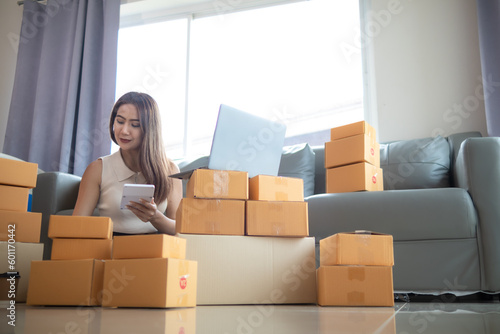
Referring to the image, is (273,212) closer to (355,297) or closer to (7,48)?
(355,297)

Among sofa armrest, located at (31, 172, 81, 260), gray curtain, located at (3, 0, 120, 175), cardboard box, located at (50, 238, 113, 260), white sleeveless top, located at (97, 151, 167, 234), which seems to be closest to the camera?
cardboard box, located at (50, 238, 113, 260)

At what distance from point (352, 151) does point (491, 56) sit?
1145 millimetres

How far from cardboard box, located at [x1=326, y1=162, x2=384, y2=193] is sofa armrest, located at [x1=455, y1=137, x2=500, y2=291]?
0.39 meters

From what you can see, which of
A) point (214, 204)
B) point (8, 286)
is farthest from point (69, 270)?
point (214, 204)

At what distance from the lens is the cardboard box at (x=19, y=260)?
1.66 meters

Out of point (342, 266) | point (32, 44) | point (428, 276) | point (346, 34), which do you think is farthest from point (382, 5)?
point (32, 44)

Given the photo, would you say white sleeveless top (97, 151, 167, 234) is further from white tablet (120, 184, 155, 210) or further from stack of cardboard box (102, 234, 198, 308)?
stack of cardboard box (102, 234, 198, 308)

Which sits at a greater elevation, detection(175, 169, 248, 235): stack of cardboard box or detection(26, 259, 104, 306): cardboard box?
detection(175, 169, 248, 235): stack of cardboard box

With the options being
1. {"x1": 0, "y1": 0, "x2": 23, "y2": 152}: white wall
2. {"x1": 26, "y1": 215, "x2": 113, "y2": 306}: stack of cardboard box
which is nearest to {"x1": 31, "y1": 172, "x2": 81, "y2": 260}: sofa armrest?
{"x1": 26, "y1": 215, "x2": 113, "y2": 306}: stack of cardboard box

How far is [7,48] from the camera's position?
404 centimetres

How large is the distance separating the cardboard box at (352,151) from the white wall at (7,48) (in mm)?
2848

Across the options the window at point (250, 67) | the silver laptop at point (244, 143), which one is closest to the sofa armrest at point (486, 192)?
the silver laptop at point (244, 143)

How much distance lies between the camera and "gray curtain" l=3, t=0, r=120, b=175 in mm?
3488

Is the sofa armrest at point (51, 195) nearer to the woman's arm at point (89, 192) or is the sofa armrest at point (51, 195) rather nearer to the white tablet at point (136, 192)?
the woman's arm at point (89, 192)
